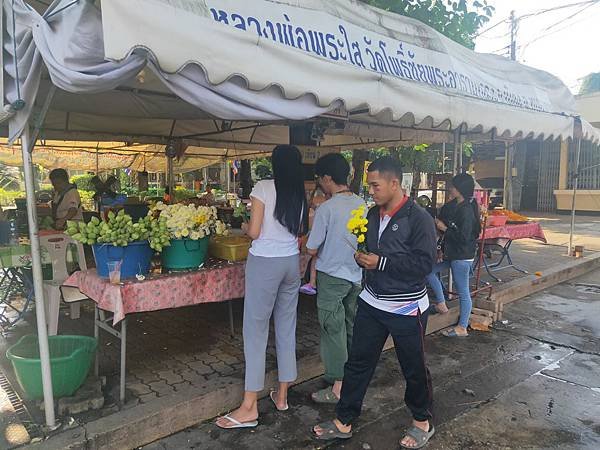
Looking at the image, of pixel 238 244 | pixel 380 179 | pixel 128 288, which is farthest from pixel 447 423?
pixel 128 288

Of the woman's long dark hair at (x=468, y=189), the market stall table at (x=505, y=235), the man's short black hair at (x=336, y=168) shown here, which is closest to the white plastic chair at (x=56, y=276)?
the man's short black hair at (x=336, y=168)

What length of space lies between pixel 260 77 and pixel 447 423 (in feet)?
8.89

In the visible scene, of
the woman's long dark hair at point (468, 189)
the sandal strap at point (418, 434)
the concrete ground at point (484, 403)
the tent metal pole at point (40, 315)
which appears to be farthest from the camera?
the woman's long dark hair at point (468, 189)

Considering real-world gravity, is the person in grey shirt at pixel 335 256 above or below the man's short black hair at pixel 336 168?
below

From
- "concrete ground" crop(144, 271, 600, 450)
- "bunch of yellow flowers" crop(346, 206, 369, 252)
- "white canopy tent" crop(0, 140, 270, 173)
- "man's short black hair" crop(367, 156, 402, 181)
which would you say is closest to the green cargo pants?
"concrete ground" crop(144, 271, 600, 450)

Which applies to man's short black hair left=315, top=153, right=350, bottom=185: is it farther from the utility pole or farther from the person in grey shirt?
the utility pole

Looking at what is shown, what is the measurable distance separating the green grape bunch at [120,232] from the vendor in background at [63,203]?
7.24ft

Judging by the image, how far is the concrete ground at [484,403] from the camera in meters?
3.04

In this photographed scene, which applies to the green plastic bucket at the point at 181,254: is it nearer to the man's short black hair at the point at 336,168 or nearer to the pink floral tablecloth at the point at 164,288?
the pink floral tablecloth at the point at 164,288

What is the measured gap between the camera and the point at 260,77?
266 centimetres

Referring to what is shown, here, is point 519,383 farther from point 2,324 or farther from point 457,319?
point 2,324

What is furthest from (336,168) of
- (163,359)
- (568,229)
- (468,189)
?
(568,229)

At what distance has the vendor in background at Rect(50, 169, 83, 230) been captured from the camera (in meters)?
5.14

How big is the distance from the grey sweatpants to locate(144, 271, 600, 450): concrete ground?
14.1 inches
